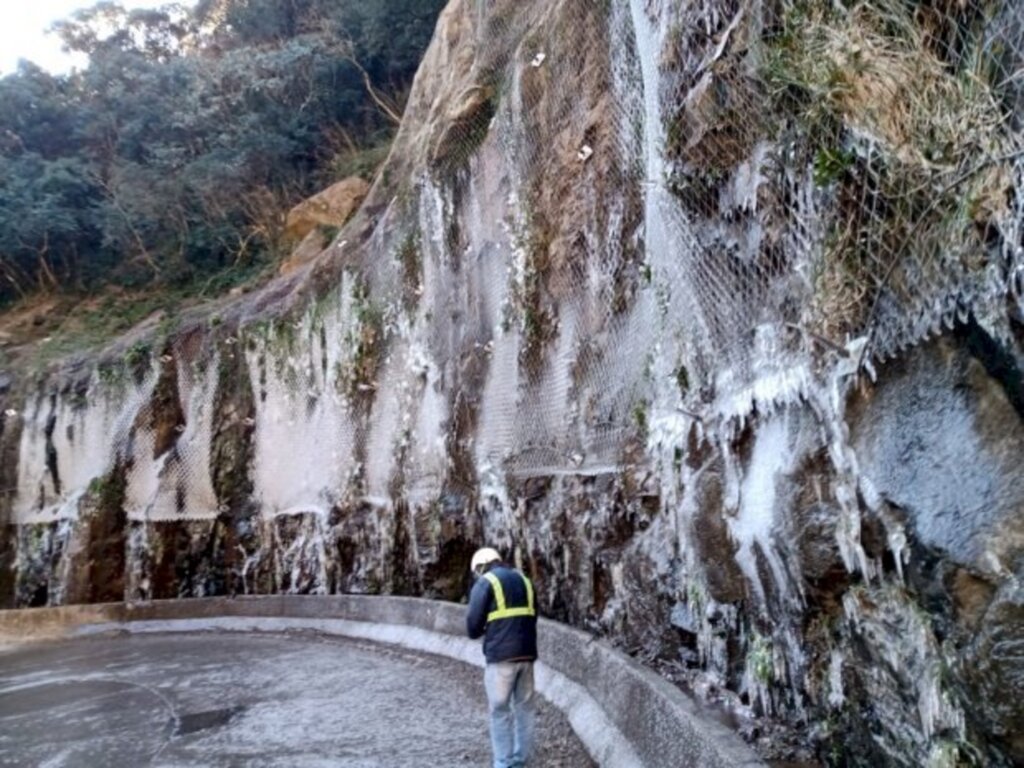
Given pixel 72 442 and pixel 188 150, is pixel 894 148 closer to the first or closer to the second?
pixel 72 442

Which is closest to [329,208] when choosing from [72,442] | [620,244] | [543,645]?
[72,442]

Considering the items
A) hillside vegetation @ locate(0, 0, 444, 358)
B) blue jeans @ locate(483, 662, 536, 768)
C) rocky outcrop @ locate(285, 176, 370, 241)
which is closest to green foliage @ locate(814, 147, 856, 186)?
blue jeans @ locate(483, 662, 536, 768)

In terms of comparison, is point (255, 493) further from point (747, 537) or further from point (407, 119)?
Answer: point (747, 537)

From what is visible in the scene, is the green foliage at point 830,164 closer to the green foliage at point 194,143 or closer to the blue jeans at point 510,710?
the blue jeans at point 510,710

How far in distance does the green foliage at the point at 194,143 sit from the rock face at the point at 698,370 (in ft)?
34.3

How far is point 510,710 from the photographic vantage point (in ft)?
17.4

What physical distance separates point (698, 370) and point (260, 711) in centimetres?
489

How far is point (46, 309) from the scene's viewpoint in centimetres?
2669

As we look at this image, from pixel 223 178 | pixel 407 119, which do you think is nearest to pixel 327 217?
pixel 223 178

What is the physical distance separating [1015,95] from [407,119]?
515 inches

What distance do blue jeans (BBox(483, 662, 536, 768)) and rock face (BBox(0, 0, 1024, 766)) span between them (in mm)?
1268

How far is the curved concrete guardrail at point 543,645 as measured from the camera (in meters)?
4.41

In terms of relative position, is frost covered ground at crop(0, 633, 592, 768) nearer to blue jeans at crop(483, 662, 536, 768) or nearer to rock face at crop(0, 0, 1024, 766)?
blue jeans at crop(483, 662, 536, 768)

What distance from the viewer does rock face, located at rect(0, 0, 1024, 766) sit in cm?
348
